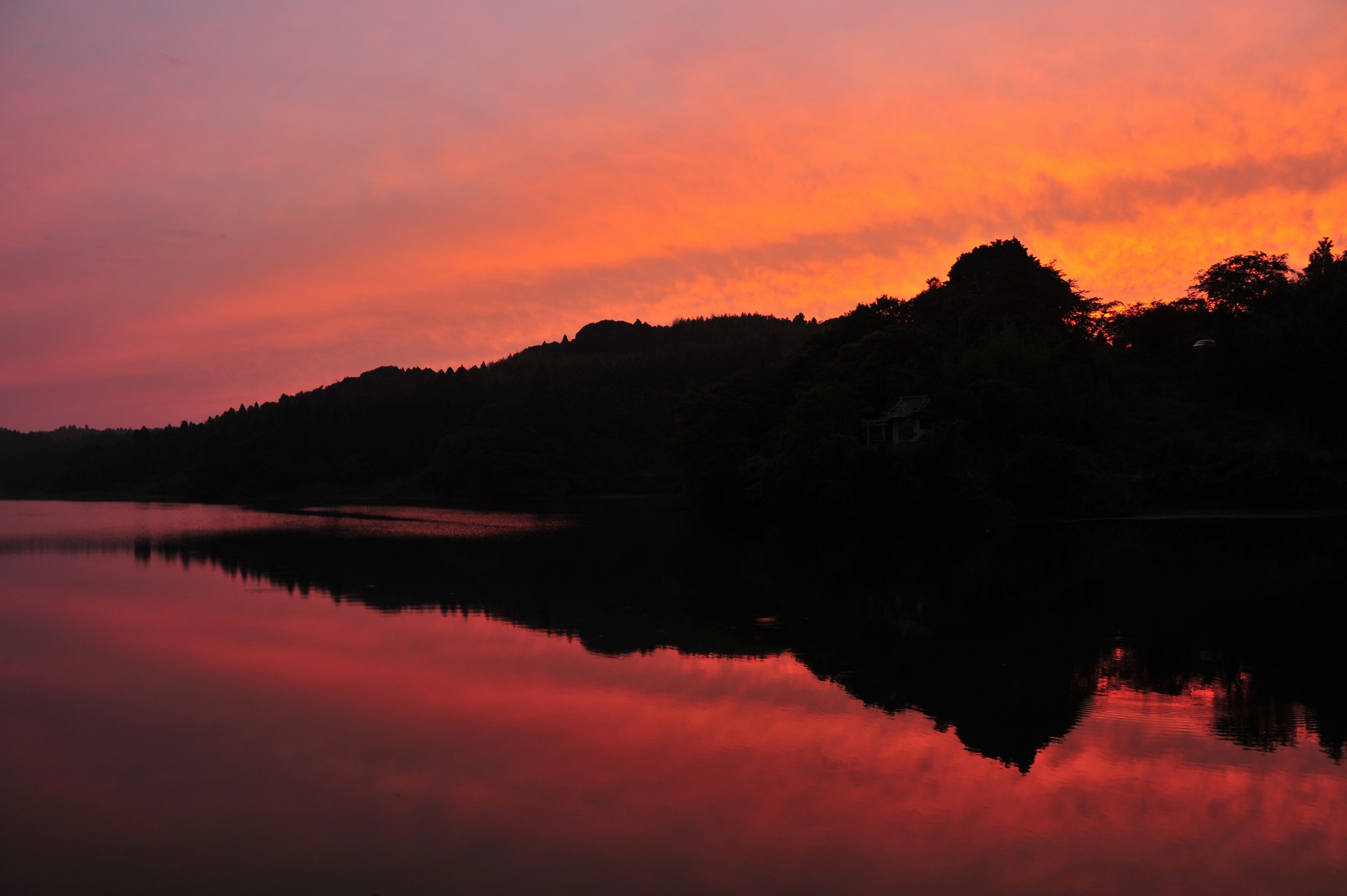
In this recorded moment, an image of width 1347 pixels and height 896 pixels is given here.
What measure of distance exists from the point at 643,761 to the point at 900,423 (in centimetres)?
3995

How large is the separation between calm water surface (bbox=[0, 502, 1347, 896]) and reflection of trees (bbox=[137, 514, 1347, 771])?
129 mm

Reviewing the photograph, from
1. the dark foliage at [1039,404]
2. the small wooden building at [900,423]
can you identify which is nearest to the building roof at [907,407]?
the small wooden building at [900,423]

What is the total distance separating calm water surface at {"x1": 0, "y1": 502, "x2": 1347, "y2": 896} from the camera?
6578 mm

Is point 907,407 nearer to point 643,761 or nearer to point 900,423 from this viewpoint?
point 900,423

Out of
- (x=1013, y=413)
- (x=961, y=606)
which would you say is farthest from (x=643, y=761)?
(x=1013, y=413)

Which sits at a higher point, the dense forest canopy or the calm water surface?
the dense forest canopy

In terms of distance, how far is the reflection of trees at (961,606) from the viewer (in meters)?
11.2

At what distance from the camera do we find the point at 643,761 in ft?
29.1

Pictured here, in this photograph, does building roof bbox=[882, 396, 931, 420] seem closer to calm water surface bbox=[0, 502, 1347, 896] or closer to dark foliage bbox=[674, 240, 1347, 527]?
dark foliage bbox=[674, 240, 1347, 527]

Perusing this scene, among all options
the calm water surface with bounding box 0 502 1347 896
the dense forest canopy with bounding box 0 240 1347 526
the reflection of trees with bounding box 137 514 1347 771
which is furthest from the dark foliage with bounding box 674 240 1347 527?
the calm water surface with bounding box 0 502 1347 896

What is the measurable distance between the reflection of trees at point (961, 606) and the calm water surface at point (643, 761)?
129mm

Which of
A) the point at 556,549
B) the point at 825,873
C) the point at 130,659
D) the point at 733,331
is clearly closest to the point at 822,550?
the point at 556,549

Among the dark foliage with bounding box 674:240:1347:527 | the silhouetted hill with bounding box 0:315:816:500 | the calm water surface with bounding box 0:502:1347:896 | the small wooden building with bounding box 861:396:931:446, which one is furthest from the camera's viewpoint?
the silhouetted hill with bounding box 0:315:816:500

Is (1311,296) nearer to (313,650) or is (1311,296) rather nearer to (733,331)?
(313,650)
